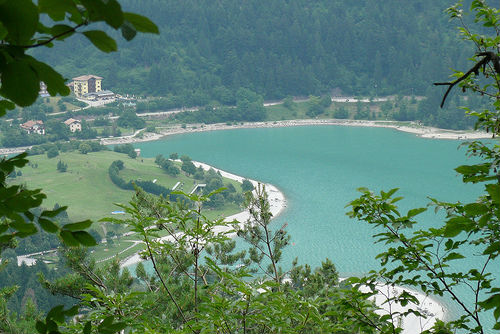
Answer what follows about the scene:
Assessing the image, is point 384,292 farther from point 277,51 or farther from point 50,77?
point 277,51

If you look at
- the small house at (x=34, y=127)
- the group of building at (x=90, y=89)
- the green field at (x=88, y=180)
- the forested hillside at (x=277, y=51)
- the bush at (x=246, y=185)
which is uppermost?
the forested hillside at (x=277, y=51)

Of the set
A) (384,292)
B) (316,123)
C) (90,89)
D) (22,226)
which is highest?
(22,226)

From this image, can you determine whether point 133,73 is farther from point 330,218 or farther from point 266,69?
point 330,218

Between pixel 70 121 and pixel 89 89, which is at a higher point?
pixel 89 89

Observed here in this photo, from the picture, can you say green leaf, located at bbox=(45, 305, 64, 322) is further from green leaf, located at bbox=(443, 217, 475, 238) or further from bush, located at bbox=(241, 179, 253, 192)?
bush, located at bbox=(241, 179, 253, 192)

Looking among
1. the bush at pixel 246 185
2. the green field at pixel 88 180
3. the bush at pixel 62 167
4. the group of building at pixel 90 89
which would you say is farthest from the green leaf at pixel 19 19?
the group of building at pixel 90 89

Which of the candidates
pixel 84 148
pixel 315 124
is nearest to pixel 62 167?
pixel 84 148

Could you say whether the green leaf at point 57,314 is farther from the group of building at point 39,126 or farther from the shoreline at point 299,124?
the group of building at point 39,126
